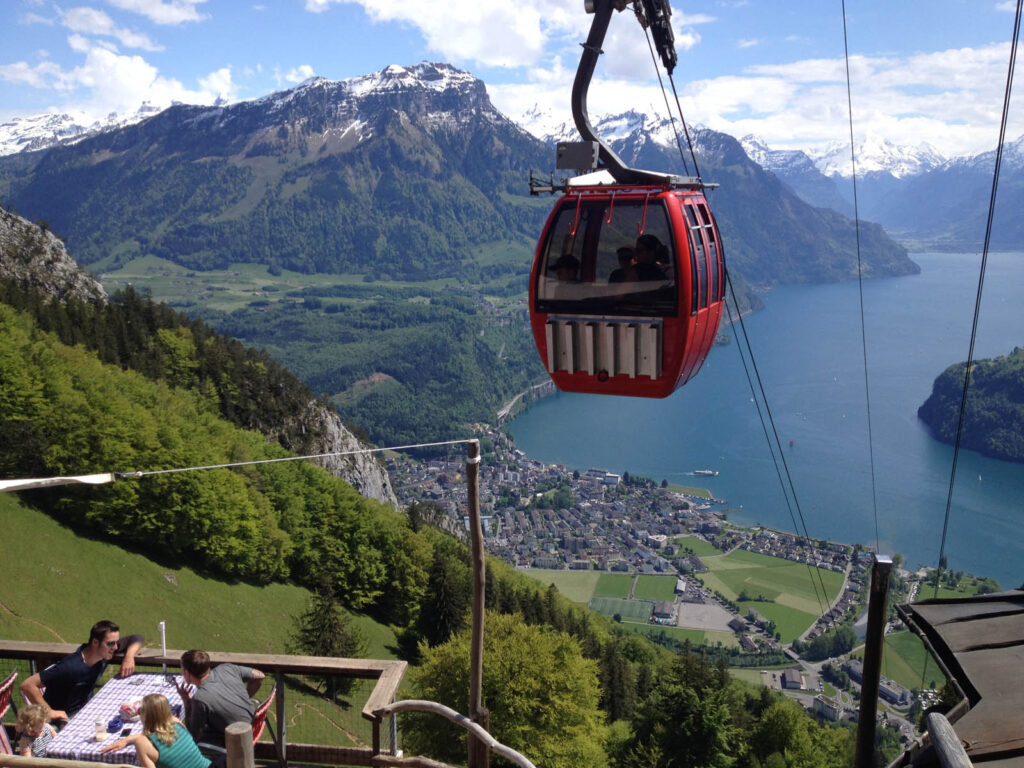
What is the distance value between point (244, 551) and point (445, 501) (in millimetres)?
63180

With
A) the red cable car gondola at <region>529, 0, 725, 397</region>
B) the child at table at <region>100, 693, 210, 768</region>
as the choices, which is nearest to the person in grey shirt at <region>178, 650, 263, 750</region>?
the child at table at <region>100, 693, 210, 768</region>

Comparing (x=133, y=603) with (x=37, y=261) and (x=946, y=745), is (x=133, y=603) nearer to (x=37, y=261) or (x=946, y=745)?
(x=946, y=745)

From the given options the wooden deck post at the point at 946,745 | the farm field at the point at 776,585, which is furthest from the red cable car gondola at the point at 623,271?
the farm field at the point at 776,585

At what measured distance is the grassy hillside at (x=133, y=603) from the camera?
58.1 feet

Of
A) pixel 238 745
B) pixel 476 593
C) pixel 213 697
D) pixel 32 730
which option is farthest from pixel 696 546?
pixel 238 745

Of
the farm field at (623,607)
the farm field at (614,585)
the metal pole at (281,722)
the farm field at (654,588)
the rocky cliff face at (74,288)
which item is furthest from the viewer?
the farm field at (614,585)

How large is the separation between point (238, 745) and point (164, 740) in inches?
25.8

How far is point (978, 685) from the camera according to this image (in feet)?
14.6

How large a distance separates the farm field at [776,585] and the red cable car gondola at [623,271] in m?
56.3

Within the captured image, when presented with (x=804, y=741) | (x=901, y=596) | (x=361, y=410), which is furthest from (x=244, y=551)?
(x=361, y=410)

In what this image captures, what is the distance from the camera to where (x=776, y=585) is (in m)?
69.3

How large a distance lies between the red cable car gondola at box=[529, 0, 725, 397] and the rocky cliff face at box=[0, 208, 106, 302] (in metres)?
44.6

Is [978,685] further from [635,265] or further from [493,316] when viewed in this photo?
[493,316]

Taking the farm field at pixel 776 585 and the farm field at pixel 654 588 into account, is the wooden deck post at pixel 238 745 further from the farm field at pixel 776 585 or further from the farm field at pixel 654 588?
the farm field at pixel 654 588
